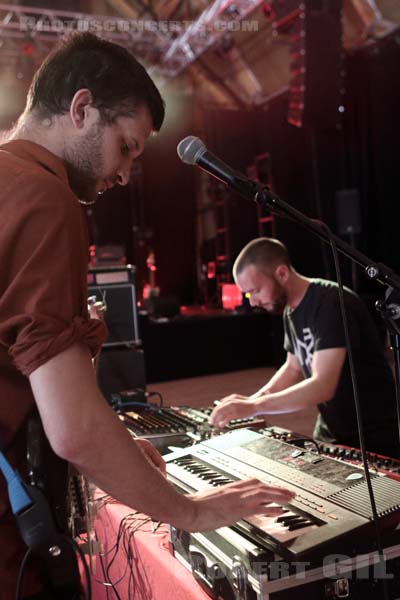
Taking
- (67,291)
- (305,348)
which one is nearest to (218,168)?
(67,291)

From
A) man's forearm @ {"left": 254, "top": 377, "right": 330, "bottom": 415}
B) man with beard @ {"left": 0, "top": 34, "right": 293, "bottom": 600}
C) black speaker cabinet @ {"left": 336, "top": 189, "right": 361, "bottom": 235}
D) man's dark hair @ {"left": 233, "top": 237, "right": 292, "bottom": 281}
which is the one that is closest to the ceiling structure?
black speaker cabinet @ {"left": 336, "top": 189, "right": 361, "bottom": 235}

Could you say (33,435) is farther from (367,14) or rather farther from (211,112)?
(211,112)

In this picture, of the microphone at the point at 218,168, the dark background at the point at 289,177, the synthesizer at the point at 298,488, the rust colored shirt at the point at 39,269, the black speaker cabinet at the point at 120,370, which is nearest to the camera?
the rust colored shirt at the point at 39,269

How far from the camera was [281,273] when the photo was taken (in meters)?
2.61

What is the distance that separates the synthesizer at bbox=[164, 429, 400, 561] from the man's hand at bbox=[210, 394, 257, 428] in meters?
0.33

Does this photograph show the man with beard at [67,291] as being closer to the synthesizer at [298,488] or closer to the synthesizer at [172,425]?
the synthesizer at [298,488]

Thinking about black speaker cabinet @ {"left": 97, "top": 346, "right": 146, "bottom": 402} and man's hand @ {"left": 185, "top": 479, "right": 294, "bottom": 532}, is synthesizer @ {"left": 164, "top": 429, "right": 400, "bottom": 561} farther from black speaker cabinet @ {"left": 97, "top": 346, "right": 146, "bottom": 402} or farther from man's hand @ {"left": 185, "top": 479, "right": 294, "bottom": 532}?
black speaker cabinet @ {"left": 97, "top": 346, "right": 146, "bottom": 402}

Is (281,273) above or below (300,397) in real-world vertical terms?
above

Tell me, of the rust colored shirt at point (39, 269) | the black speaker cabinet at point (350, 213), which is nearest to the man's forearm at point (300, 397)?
the rust colored shirt at point (39, 269)

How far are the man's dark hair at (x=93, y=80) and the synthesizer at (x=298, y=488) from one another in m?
0.78

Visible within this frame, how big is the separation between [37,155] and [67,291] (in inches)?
10.0

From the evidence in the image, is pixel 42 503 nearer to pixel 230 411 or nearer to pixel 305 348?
pixel 230 411

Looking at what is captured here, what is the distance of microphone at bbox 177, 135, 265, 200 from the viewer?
121cm

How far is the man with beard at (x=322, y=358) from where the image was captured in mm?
2299
